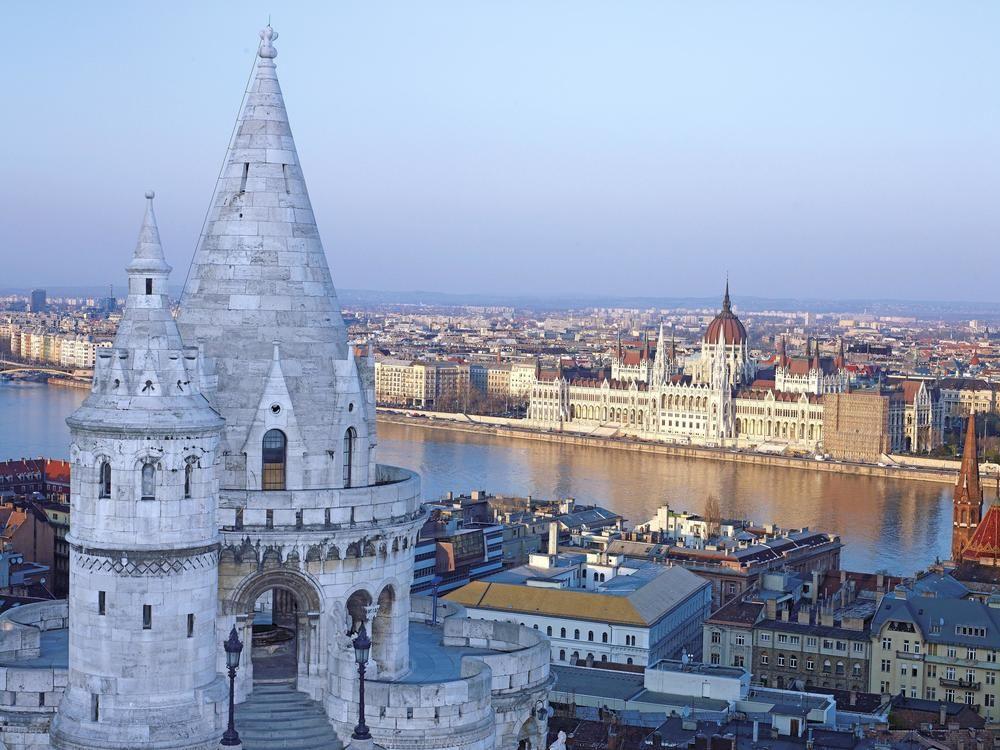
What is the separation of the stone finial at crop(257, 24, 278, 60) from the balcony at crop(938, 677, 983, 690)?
17.9 meters

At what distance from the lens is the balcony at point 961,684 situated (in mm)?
24891

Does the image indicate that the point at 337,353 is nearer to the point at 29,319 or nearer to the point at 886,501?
the point at 886,501

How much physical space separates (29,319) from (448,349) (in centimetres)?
4981

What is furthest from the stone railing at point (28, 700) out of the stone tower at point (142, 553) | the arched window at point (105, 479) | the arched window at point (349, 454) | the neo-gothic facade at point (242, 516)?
the arched window at point (349, 454)

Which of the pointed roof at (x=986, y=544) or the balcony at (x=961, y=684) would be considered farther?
the pointed roof at (x=986, y=544)

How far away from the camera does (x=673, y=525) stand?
39094 millimetres

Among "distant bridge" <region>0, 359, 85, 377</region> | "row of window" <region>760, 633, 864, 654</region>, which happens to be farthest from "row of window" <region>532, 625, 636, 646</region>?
"distant bridge" <region>0, 359, 85, 377</region>

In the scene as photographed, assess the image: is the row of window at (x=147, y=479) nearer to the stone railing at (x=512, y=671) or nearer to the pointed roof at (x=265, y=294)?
the pointed roof at (x=265, y=294)

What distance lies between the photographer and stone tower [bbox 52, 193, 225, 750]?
8.66m

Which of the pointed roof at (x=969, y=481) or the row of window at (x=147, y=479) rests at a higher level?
the row of window at (x=147, y=479)

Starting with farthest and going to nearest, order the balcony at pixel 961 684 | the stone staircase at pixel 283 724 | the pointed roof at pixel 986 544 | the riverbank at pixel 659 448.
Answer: the riverbank at pixel 659 448 < the pointed roof at pixel 986 544 < the balcony at pixel 961 684 < the stone staircase at pixel 283 724

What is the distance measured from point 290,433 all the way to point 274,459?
0.18 metres

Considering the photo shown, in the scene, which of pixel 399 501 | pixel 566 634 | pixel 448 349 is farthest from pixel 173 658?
pixel 448 349

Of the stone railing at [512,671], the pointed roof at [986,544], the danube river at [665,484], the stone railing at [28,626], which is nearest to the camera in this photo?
the stone railing at [28,626]
